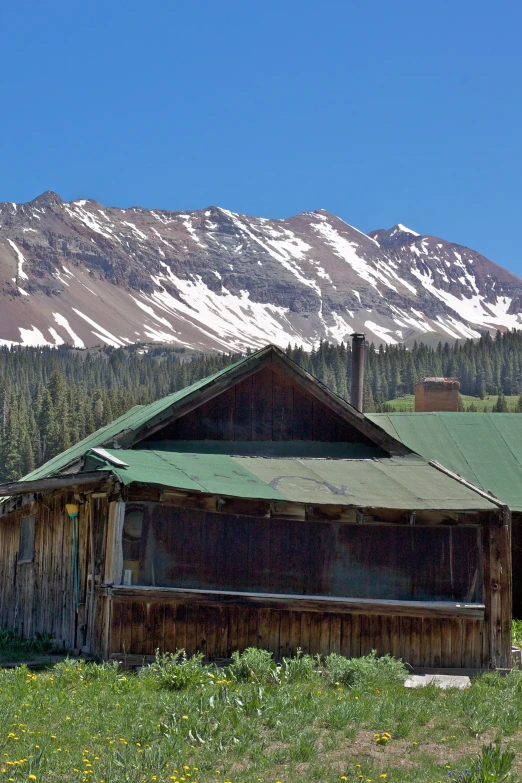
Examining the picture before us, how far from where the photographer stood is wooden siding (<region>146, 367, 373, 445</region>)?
17312 millimetres

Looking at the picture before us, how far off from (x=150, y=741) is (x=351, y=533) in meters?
6.81

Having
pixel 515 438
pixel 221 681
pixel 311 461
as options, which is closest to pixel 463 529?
pixel 311 461

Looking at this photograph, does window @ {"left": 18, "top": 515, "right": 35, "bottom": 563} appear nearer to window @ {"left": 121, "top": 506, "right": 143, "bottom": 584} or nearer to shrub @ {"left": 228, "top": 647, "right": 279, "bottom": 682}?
window @ {"left": 121, "top": 506, "right": 143, "bottom": 584}

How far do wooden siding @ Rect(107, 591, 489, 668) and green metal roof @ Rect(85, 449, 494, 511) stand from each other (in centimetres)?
172

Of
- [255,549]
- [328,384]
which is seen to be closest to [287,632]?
[255,549]

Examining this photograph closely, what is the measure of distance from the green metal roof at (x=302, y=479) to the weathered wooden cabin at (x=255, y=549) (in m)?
0.04

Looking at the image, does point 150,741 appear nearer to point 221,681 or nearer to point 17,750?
point 17,750

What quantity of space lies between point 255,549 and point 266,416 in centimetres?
310

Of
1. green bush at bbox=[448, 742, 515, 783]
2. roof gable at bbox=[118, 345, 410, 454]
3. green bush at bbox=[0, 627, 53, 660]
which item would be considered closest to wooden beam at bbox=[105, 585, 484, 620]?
green bush at bbox=[0, 627, 53, 660]

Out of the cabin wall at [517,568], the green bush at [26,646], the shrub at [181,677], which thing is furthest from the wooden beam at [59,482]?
the cabin wall at [517,568]

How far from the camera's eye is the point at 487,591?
620 inches

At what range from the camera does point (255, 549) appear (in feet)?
50.1

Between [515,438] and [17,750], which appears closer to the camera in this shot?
[17,750]

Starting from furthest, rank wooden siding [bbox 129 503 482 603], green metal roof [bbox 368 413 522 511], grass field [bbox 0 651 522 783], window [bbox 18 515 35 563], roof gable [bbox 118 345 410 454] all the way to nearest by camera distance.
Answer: green metal roof [bbox 368 413 522 511], window [bbox 18 515 35 563], roof gable [bbox 118 345 410 454], wooden siding [bbox 129 503 482 603], grass field [bbox 0 651 522 783]
